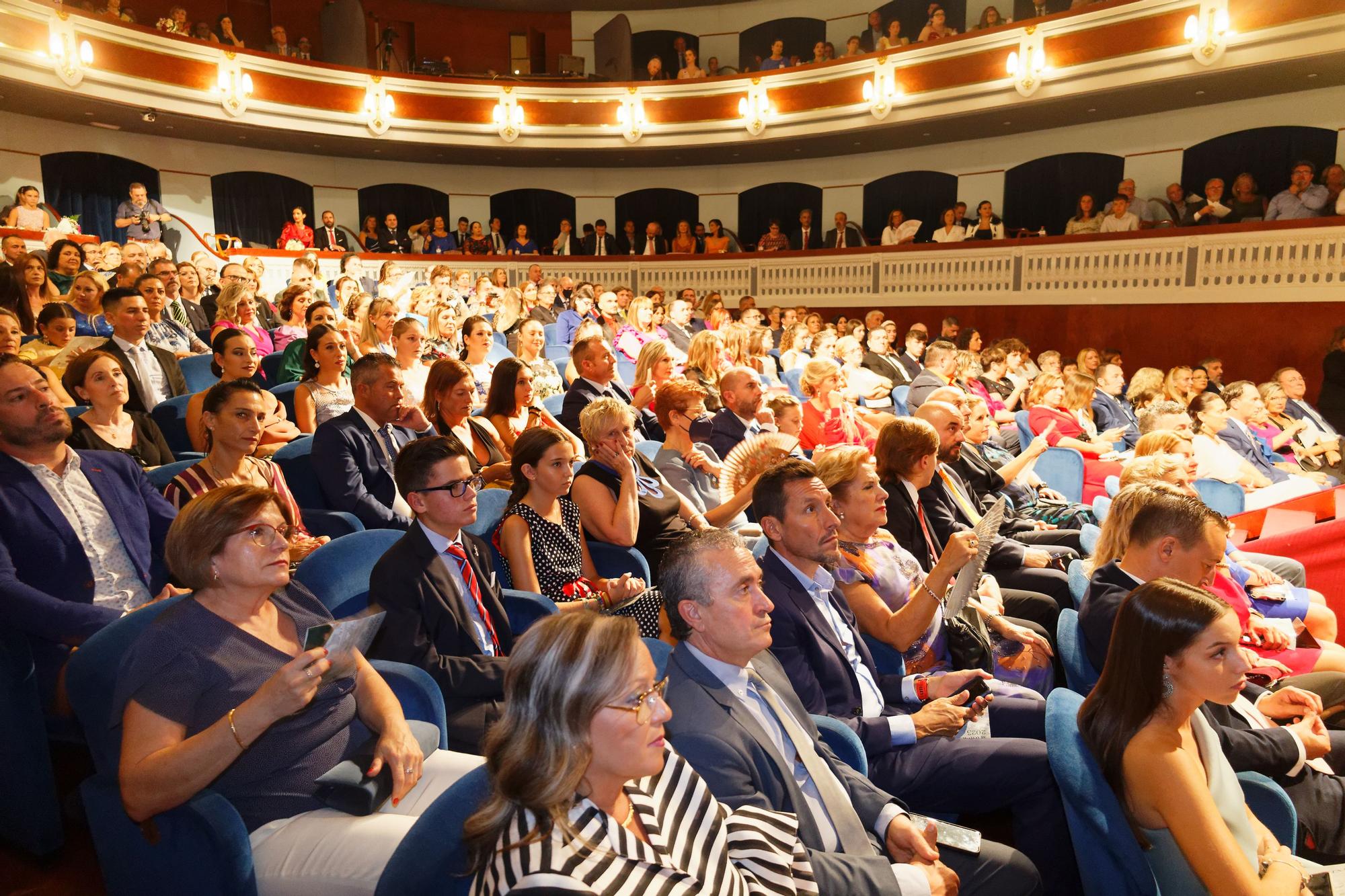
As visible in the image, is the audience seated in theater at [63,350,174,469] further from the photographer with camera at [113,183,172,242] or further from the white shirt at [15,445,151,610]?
the photographer with camera at [113,183,172,242]

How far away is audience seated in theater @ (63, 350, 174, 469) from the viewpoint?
2.87m

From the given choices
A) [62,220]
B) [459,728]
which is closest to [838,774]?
[459,728]

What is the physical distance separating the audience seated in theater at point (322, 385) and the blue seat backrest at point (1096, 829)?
2941 mm

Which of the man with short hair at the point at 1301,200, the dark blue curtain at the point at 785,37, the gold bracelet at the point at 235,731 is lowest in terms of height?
the gold bracelet at the point at 235,731

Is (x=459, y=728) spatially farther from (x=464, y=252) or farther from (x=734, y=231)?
(x=734, y=231)

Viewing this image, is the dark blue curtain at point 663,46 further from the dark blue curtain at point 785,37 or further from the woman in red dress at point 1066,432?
the woman in red dress at point 1066,432

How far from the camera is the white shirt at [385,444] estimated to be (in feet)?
10.2

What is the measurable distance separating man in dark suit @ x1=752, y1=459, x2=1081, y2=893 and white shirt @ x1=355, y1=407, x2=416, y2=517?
5.04 ft

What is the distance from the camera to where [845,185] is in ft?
41.3

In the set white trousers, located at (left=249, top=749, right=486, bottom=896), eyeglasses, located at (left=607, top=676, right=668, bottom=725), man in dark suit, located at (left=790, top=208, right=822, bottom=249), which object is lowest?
white trousers, located at (left=249, top=749, right=486, bottom=896)

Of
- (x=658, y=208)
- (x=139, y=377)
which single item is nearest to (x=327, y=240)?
(x=658, y=208)

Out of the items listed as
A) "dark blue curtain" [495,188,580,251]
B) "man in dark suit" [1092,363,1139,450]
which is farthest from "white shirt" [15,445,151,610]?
"dark blue curtain" [495,188,580,251]

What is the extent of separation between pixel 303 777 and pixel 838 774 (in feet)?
3.15

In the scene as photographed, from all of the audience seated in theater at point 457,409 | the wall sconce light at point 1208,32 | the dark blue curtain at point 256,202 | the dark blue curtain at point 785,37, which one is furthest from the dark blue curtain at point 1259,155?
the dark blue curtain at point 256,202
